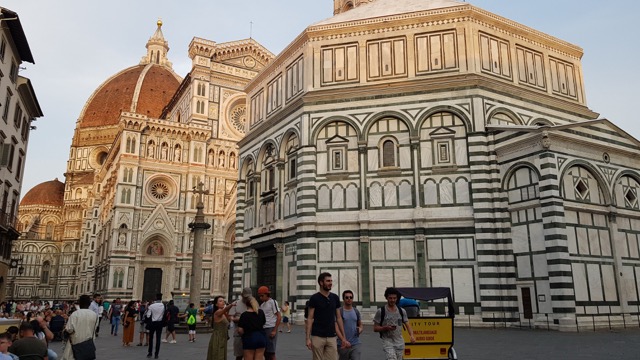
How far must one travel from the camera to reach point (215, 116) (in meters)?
55.5

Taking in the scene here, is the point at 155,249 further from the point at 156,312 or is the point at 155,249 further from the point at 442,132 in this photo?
the point at 156,312

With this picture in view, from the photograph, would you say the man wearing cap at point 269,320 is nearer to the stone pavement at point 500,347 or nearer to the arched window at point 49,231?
the stone pavement at point 500,347

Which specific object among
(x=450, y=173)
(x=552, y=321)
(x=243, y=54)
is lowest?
(x=552, y=321)

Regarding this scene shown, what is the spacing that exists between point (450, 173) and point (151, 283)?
35048 millimetres

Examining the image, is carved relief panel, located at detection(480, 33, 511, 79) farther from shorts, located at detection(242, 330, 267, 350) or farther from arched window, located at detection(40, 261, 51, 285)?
arched window, located at detection(40, 261, 51, 285)

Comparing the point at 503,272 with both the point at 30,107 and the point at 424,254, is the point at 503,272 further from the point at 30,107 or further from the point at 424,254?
the point at 30,107

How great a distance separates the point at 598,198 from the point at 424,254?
25.0ft

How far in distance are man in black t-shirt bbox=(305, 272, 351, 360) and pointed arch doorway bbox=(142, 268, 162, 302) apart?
43.9 metres

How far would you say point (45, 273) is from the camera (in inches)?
3263

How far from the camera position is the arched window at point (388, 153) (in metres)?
23.3

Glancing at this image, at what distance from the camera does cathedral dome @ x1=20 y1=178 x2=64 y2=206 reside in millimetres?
89875

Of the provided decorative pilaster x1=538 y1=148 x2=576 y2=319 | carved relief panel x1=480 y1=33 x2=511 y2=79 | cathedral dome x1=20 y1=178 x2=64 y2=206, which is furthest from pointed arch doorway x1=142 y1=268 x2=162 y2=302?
cathedral dome x1=20 y1=178 x2=64 y2=206

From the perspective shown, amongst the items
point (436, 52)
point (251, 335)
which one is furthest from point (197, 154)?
point (251, 335)

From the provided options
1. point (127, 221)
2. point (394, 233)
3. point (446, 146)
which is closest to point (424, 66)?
point (446, 146)
